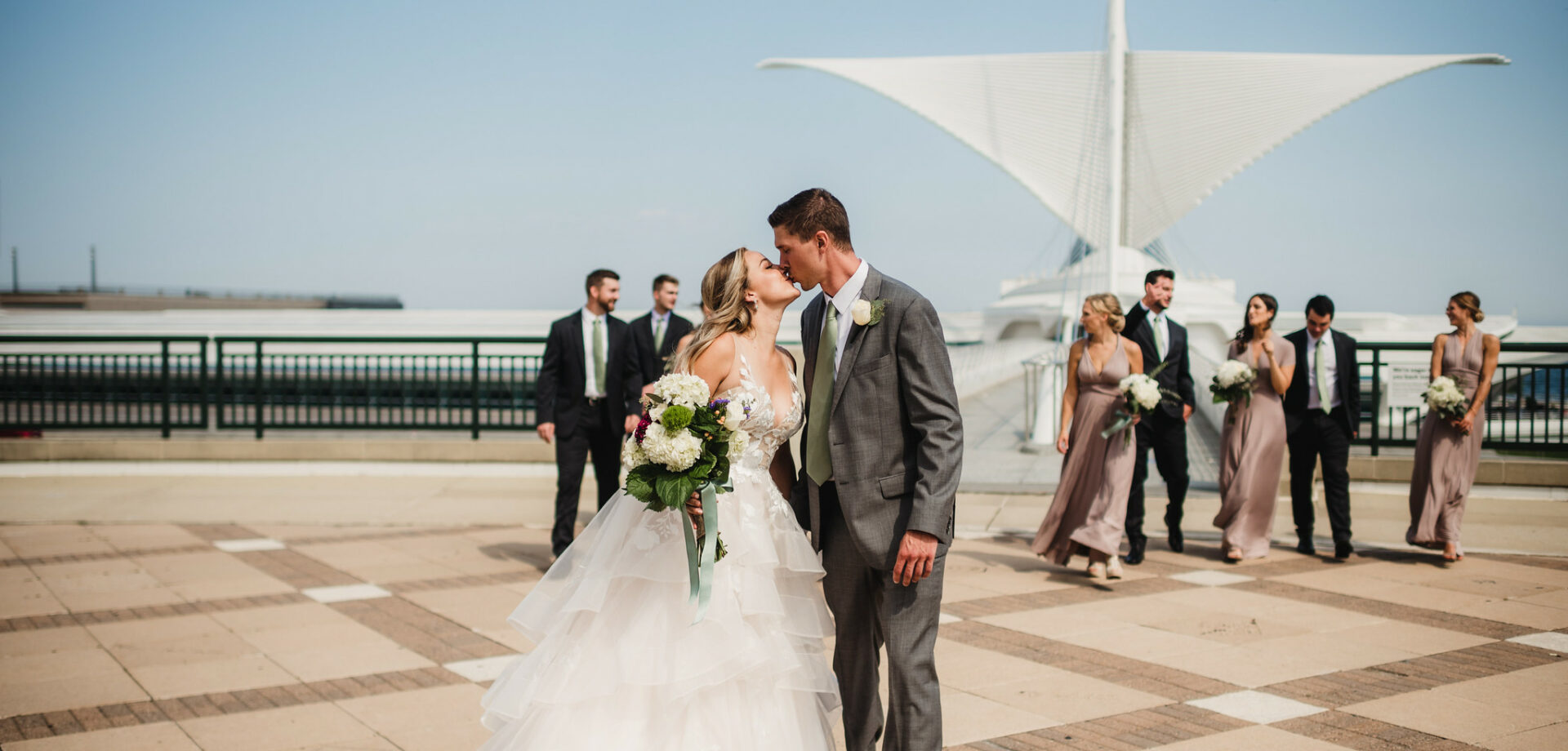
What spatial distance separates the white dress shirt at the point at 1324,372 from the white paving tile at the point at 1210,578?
1.59 meters

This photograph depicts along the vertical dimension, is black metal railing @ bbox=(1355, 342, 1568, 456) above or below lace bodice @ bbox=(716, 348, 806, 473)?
below

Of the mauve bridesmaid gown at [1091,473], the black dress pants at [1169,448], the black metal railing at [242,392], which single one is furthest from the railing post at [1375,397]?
the black metal railing at [242,392]

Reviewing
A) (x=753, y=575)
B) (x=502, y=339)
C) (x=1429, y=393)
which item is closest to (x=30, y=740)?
(x=753, y=575)

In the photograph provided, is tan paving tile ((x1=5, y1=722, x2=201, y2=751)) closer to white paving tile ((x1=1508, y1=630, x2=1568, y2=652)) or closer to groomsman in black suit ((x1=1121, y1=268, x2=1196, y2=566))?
white paving tile ((x1=1508, y1=630, x2=1568, y2=652))

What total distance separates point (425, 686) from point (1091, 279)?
3924 centimetres

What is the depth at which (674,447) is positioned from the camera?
129 inches

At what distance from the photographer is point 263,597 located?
23.1ft

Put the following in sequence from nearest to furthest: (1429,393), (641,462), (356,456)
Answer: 1. (641,462)
2. (1429,393)
3. (356,456)

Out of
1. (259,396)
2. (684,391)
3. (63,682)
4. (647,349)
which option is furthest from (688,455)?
(259,396)

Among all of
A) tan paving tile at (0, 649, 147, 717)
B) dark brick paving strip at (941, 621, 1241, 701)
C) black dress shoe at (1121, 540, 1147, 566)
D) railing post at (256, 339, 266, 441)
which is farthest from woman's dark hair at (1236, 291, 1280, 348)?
railing post at (256, 339, 266, 441)

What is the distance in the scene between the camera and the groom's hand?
3396 mm

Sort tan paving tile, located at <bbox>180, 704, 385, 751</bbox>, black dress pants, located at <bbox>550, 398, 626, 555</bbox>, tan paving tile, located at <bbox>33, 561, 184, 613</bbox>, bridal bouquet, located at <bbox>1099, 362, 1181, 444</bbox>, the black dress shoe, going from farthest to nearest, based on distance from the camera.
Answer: the black dress shoe < black dress pants, located at <bbox>550, 398, 626, 555</bbox> < bridal bouquet, located at <bbox>1099, 362, 1181, 444</bbox> < tan paving tile, located at <bbox>33, 561, 184, 613</bbox> < tan paving tile, located at <bbox>180, 704, 385, 751</bbox>

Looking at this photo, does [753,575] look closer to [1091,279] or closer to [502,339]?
[502,339]

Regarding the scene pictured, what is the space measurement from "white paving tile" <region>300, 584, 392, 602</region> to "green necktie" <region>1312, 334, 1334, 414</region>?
21.7 feet
